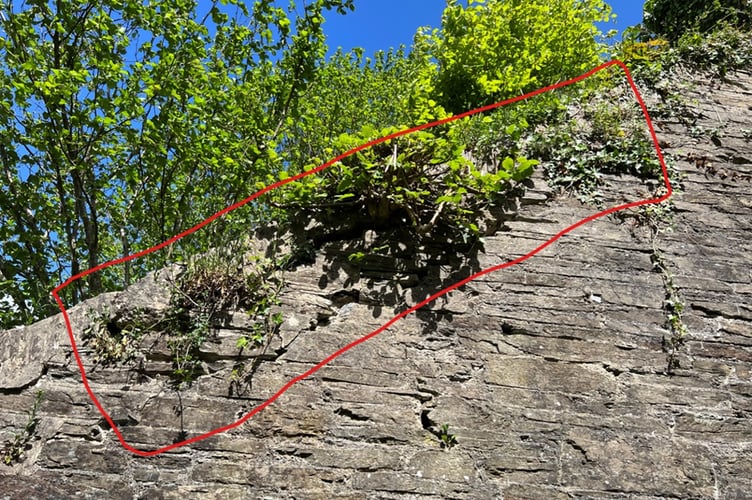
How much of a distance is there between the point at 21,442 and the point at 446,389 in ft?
7.28

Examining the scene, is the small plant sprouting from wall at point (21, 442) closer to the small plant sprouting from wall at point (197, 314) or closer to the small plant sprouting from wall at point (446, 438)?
the small plant sprouting from wall at point (197, 314)

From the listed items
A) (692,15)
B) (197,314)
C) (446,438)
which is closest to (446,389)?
→ (446,438)

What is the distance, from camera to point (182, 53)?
6285 mm

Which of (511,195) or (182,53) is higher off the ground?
(182,53)

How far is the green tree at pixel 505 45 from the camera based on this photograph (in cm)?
598

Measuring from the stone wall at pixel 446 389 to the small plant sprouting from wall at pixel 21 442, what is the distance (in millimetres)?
32

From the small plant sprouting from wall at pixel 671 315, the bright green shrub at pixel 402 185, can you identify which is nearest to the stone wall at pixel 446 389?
the small plant sprouting from wall at pixel 671 315

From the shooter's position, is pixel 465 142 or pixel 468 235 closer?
pixel 468 235

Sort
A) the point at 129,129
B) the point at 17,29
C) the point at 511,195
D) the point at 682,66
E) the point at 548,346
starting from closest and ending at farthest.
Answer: the point at 548,346 < the point at 511,195 < the point at 682,66 < the point at 17,29 < the point at 129,129

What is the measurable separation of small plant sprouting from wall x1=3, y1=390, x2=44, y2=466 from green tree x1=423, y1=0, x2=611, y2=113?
521 cm

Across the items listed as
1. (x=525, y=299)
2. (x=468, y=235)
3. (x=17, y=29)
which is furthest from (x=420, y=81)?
(x=17, y=29)

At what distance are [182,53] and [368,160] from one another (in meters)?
4.47

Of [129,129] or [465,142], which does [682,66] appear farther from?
[129,129]

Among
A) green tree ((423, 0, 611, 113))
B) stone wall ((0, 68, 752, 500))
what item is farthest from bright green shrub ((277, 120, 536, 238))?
green tree ((423, 0, 611, 113))
